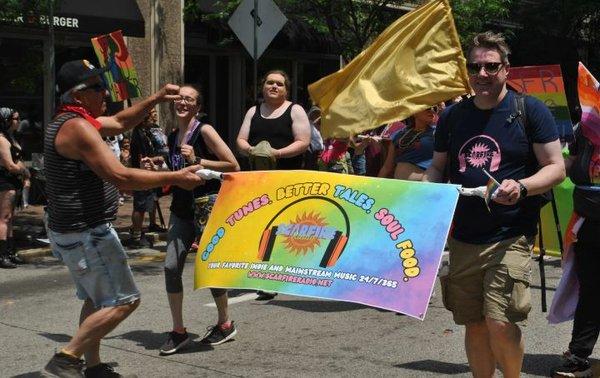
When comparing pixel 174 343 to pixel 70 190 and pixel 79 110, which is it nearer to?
pixel 70 190

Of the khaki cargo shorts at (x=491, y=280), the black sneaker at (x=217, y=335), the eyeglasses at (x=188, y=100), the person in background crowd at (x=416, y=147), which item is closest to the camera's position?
the khaki cargo shorts at (x=491, y=280)

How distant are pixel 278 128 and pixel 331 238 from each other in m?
2.67

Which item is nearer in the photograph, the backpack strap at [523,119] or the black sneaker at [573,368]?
the backpack strap at [523,119]

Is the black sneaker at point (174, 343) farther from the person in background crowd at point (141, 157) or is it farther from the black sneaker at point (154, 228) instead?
the black sneaker at point (154, 228)

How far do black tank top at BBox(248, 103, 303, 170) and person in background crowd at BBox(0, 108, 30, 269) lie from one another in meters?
3.63

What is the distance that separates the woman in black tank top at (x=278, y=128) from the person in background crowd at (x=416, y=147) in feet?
2.47

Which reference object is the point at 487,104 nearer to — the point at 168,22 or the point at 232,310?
the point at 232,310

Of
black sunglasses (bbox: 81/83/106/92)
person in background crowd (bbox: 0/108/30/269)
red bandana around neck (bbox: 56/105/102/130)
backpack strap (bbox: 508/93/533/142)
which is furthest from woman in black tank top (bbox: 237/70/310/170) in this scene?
person in background crowd (bbox: 0/108/30/269)

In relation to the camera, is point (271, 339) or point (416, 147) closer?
point (271, 339)

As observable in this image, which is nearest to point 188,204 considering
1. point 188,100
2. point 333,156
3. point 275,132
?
point 188,100

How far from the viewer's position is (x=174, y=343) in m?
5.95

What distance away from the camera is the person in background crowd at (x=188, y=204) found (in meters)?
5.96

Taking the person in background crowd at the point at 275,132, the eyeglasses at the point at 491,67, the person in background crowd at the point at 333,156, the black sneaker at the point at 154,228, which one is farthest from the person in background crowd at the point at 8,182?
the eyeglasses at the point at 491,67

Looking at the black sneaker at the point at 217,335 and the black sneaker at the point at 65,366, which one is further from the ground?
the black sneaker at the point at 65,366
